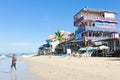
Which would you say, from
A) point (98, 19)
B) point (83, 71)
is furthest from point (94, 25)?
point (83, 71)

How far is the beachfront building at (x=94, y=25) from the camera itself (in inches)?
2393

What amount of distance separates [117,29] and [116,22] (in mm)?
3622

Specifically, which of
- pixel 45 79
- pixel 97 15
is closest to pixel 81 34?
pixel 97 15

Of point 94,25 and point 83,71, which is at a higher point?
point 94,25

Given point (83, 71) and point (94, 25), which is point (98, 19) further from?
point (83, 71)

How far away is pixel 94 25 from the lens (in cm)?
6350

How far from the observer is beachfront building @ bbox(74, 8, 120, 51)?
6078 cm

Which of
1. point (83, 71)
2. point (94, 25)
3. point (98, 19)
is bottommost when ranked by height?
point (83, 71)

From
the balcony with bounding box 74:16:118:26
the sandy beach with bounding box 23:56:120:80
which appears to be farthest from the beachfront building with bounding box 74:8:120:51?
the sandy beach with bounding box 23:56:120:80

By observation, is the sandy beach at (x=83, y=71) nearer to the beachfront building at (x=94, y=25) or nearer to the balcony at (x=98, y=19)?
the beachfront building at (x=94, y=25)

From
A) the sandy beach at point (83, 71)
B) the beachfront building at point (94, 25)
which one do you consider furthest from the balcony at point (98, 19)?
the sandy beach at point (83, 71)

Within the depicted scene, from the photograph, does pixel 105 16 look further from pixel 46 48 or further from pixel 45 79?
pixel 45 79

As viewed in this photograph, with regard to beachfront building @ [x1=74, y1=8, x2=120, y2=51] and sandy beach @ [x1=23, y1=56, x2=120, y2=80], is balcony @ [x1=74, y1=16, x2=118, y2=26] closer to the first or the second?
beachfront building @ [x1=74, y1=8, x2=120, y2=51]

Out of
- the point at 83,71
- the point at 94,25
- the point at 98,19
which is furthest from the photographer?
the point at 98,19
